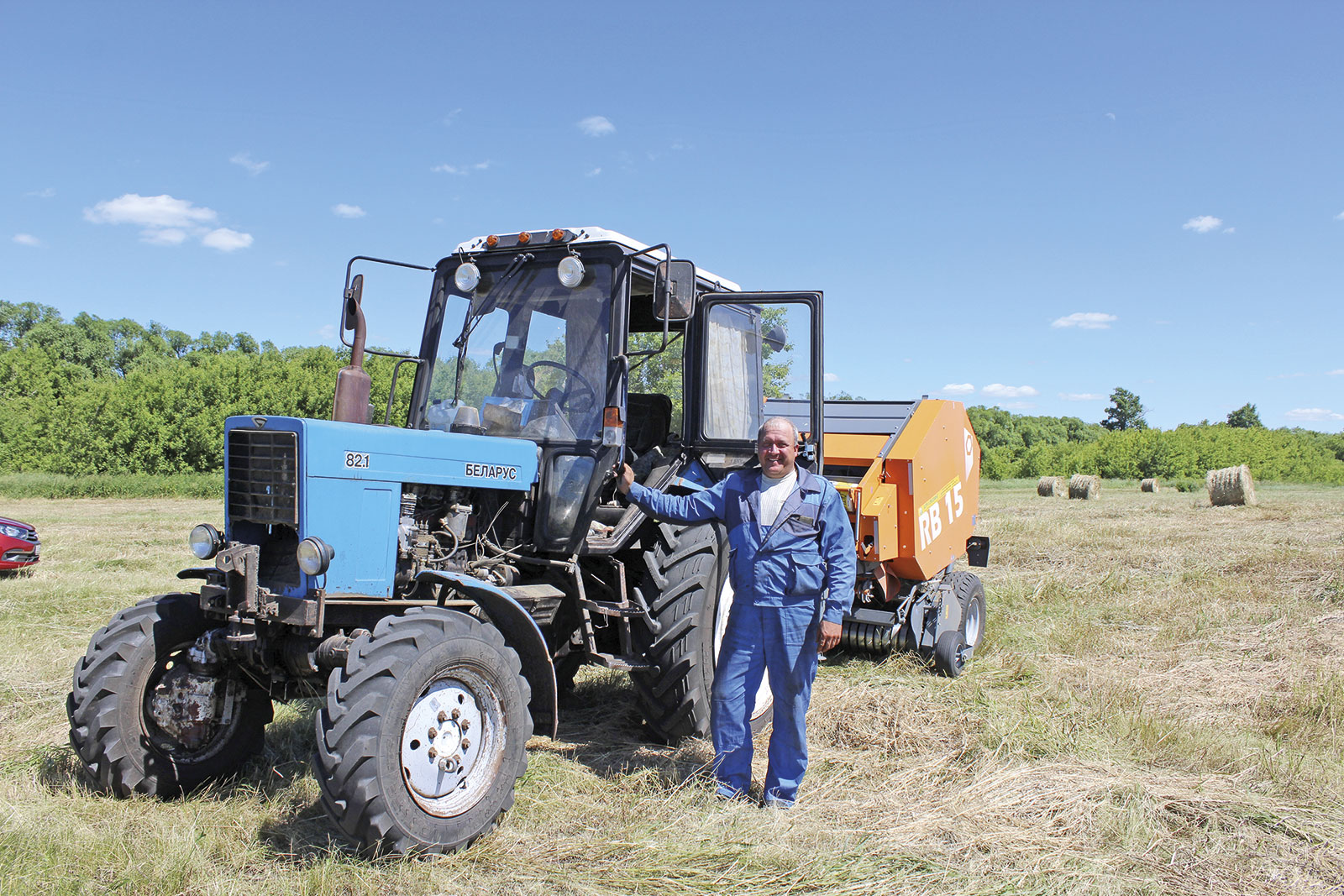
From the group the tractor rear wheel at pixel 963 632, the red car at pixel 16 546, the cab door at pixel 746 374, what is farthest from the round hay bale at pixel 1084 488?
the red car at pixel 16 546

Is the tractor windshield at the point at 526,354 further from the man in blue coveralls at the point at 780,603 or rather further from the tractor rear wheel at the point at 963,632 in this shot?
the tractor rear wheel at the point at 963,632

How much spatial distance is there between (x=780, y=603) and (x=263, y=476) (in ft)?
7.67

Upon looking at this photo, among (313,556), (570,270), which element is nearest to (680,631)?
A: (313,556)

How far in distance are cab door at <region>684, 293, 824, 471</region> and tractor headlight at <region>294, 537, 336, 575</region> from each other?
2.45 m

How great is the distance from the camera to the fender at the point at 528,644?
4.03 metres

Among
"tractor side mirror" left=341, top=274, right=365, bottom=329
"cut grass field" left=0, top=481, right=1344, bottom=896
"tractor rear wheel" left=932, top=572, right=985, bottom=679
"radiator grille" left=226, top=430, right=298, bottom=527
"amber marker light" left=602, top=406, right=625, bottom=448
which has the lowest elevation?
"cut grass field" left=0, top=481, right=1344, bottom=896

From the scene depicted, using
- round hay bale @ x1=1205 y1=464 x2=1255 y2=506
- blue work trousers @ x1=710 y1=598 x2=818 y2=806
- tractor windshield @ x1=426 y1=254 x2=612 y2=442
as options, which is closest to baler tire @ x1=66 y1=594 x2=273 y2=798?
tractor windshield @ x1=426 y1=254 x2=612 y2=442

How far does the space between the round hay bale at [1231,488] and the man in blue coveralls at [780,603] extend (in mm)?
21555

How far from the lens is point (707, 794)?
418 cm

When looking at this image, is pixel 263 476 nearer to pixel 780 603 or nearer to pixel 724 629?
pixel 780 603

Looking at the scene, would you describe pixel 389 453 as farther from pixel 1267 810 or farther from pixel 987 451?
pixel 987 451

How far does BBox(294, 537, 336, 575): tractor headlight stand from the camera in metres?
3.75

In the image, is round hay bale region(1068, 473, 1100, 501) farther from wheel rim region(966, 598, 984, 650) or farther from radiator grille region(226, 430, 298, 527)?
radiator grille region(226, 430, 298, 527)

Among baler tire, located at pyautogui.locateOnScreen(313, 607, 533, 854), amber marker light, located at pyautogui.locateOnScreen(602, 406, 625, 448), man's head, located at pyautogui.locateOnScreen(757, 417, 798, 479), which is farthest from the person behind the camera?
amber marker light, located at pyautogui.locateOnScreen(602, 406, 625, 448)
